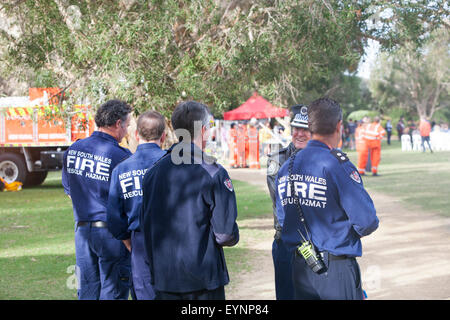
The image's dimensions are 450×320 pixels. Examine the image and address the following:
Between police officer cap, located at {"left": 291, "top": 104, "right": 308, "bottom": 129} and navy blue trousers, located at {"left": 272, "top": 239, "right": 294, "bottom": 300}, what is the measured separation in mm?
1012

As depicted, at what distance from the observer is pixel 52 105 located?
1107cm

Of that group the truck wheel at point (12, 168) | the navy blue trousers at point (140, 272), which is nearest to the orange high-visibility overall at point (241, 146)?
the truck wheel at point (12, 168)

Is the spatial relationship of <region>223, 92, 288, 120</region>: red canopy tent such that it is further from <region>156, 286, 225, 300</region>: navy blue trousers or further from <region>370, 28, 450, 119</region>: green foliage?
<region>370, 28, 450, 119</region>: green foliage

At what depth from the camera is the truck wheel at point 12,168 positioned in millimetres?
20969

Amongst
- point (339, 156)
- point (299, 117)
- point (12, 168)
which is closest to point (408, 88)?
point (12, 168)

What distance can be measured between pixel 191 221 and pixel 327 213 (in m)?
0.83

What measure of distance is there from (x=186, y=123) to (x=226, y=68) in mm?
6346

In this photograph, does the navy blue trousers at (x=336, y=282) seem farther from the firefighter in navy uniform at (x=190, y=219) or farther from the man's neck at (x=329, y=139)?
the man's neck at (x=329, y=139)

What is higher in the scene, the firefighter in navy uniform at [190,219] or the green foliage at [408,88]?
the green foliage at [408,88]

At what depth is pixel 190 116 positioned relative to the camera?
392 centimetres

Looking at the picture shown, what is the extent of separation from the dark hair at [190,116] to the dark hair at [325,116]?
69cm

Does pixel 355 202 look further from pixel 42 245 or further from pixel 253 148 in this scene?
pixel 253 148
